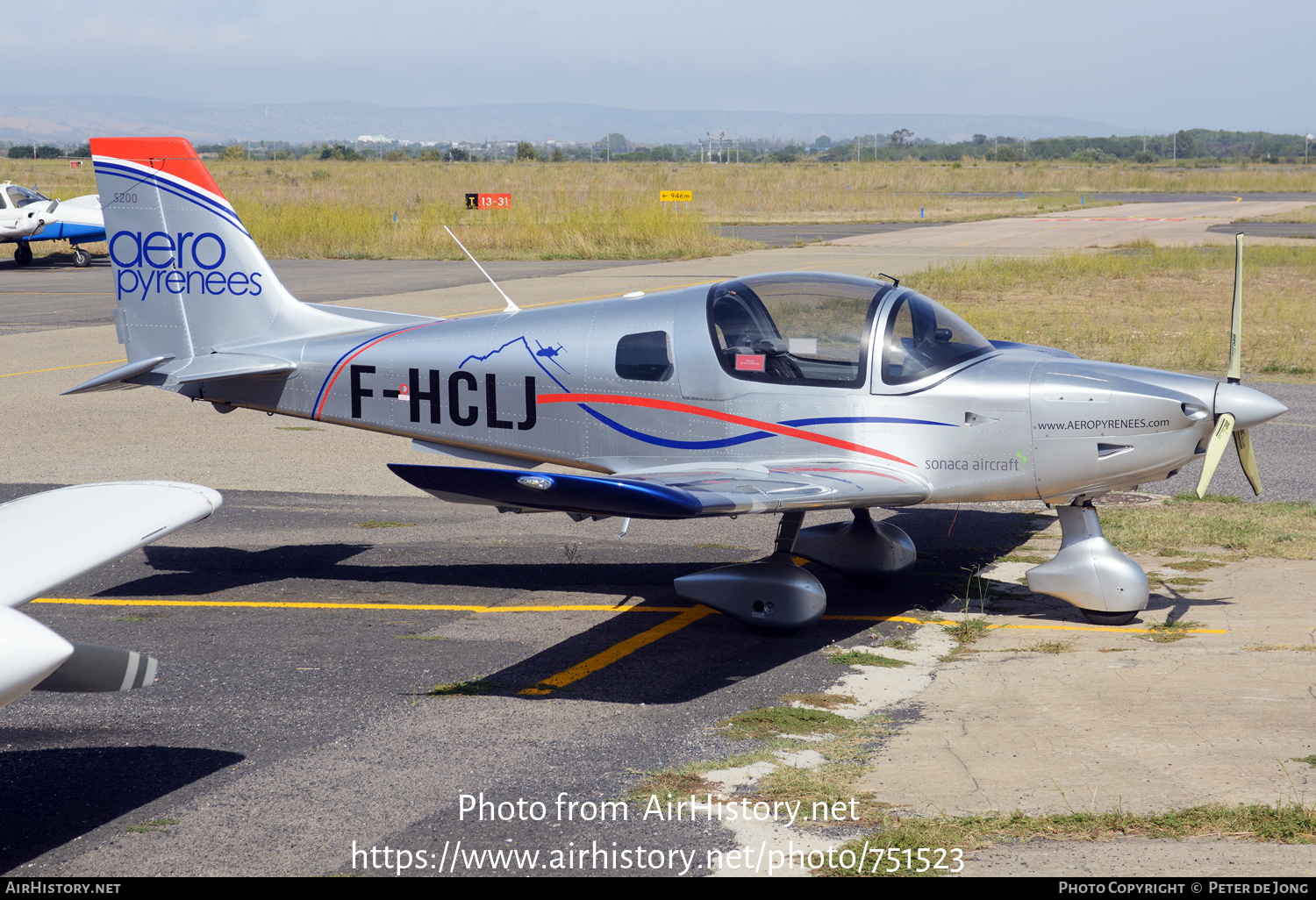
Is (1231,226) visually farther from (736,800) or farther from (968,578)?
(736,800)

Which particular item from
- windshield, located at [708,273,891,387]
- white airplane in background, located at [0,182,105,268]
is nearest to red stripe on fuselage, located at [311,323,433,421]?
windshield, located at [708,273,891,387]

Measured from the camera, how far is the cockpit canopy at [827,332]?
23.9 ft

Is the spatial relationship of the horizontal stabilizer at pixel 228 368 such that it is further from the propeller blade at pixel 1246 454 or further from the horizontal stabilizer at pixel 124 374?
the propeller blade at pixel 1246 454

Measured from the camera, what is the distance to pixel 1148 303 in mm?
23141

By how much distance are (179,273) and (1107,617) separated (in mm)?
7341

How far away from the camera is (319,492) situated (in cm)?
1101

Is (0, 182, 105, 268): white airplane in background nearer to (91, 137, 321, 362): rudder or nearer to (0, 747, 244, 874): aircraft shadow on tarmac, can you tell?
(91, 137, 321, 362): rudder

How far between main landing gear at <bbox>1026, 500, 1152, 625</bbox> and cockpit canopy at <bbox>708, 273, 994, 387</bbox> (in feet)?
4.28

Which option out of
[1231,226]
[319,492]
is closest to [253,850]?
[319,492]

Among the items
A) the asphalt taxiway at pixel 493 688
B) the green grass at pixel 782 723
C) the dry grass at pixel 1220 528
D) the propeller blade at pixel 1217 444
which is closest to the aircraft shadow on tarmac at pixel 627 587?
the asphalt taxiway at pixel 493 688

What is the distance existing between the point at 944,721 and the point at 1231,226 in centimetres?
4640

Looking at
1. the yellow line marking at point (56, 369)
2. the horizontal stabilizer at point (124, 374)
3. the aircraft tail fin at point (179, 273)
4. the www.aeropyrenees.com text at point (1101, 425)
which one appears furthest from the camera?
the yellow line marking at point (56, 369)

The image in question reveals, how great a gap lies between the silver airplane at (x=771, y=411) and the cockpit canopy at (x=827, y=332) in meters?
0.01

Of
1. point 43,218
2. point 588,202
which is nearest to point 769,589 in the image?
point 43,218
